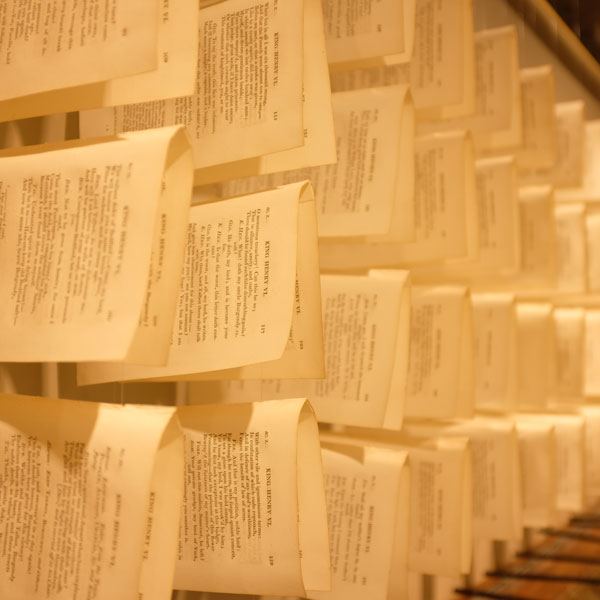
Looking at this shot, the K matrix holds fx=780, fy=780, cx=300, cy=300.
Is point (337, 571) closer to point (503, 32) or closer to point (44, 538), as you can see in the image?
point (44, 538)

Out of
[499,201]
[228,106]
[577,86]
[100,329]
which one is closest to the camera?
[100,329]

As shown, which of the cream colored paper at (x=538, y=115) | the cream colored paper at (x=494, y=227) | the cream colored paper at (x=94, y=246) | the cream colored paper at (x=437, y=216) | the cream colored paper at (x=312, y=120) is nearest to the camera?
the cream colored paper at (x=94, y=246)

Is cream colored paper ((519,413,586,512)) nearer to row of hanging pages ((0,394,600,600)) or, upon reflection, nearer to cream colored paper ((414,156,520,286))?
cream colored paper ((414,156,520,286))

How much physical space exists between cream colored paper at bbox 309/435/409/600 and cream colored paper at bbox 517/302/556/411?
0.32 m

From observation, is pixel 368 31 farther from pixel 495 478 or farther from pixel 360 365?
pixel 495 478

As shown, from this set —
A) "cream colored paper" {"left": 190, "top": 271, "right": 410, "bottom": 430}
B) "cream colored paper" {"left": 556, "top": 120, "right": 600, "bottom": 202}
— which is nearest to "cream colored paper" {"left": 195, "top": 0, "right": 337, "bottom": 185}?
"cream colored paper" {"left": 190, "top": 271, "right": 410, "bottom": 430}

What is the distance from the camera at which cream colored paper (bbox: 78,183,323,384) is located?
0.38m

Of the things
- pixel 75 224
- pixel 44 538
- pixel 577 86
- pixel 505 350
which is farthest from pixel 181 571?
pixel 577 86

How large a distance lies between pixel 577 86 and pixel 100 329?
105 cm

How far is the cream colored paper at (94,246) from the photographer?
31cm

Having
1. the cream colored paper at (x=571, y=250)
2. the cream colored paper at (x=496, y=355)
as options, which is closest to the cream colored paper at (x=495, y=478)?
the cream colored paper at (x=496, y=355)

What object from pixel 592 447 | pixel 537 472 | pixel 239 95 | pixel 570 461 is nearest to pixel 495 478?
pixel 537 472

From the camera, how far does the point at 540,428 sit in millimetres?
770

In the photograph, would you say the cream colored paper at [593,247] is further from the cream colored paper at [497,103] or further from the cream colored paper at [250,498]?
the cream colored paper at [250,498]
